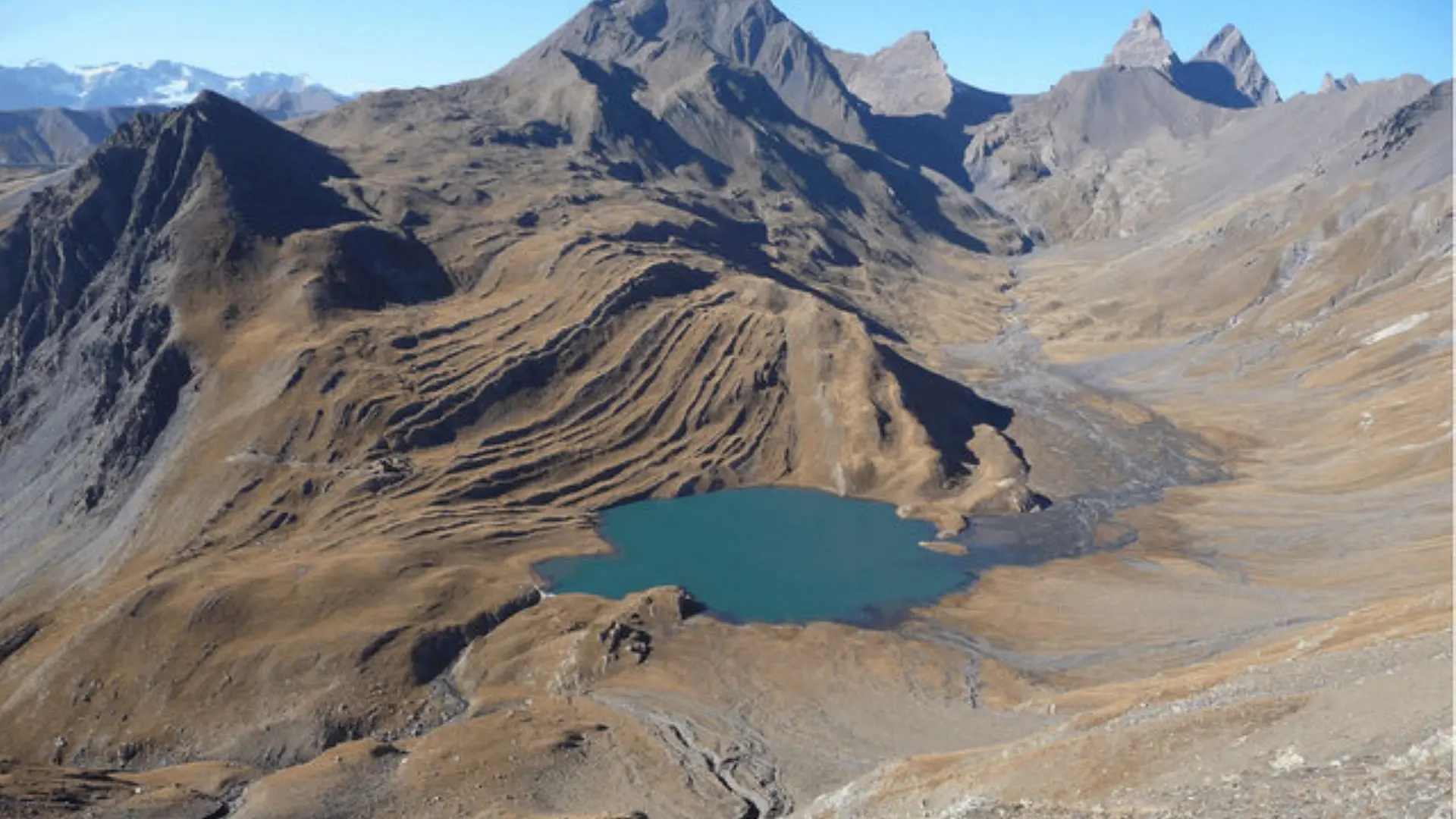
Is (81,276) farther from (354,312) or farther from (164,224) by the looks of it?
(354,312)

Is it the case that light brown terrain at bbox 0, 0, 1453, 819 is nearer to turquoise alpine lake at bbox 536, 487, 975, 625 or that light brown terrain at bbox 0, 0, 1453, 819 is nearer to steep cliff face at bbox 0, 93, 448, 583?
steep cliff face at bbox 0, 93, 448, 583

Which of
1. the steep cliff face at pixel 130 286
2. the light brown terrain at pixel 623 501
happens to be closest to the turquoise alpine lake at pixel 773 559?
the light brown terrain at pixel 623 501

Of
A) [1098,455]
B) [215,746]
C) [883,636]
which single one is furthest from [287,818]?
[1098,455]

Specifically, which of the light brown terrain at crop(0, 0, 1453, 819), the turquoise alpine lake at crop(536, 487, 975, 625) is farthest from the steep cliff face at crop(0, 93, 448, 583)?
the turquoise alpine lake at crop(536, 487, 975, 625)

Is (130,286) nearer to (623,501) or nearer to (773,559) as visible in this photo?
(623,501)

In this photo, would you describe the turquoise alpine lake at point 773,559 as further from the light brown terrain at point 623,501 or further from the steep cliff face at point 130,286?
the steep cliff face at point 130,286

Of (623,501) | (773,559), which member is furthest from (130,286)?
(773,559)
